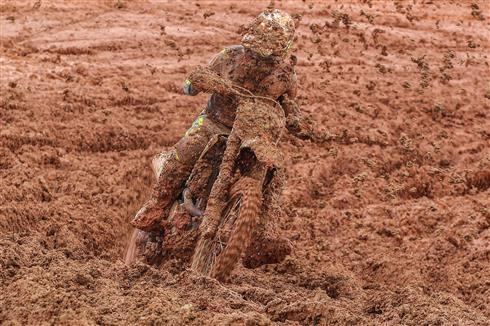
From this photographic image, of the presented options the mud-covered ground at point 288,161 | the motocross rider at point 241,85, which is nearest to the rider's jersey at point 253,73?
the motocross rider at point 241,85

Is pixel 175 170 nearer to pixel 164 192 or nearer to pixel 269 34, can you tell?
pixel 164 192

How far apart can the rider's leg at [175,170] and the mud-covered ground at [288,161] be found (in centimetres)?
58

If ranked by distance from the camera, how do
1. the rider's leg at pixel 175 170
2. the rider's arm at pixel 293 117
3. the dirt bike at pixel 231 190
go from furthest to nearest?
the rider's leg at pixel 175 170, the rider's arm at pixel 293 117, the dirt bike at pixel 231 190

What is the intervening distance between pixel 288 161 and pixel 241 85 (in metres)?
4.06

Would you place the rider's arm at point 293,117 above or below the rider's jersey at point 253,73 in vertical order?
below

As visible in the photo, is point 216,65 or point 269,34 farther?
point 216,65

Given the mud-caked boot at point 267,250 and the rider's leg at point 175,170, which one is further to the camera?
the rider's leg at point 175,170

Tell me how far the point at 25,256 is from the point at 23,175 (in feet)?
10.0

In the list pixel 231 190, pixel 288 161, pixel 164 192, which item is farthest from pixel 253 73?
pixel 288 161

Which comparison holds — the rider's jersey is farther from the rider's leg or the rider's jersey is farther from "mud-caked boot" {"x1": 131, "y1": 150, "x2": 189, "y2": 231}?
"mud-caked boot" {"x1": 131, "y1": 150, "x2": 189, "y2": 231}

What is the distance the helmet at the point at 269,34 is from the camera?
6.09 metres

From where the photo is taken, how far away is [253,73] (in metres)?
6.30

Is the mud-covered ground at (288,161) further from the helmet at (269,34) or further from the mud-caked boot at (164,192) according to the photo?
the helmet at (269,34)

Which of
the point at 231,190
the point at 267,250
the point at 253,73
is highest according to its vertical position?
the point at 253,73
